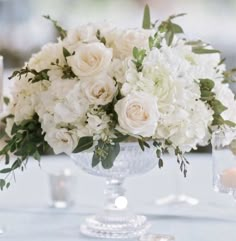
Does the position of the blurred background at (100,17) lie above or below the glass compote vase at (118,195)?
above

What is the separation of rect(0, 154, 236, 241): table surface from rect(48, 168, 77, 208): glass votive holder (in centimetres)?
2

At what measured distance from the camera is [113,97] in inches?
53.4

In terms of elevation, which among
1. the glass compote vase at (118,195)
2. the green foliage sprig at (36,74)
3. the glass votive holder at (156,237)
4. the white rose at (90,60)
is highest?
the white rose at (90,60)

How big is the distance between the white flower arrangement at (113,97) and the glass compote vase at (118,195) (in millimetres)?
64

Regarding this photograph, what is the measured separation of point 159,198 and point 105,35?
0.59m

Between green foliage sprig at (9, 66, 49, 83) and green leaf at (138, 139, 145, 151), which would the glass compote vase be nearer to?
green leaf at (138, 139, 145, 151)

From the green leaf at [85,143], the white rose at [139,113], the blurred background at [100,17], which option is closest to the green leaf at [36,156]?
the green leaf at [85,143]

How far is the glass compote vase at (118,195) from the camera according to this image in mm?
1463

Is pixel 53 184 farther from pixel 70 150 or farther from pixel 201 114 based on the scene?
pixel 201 114

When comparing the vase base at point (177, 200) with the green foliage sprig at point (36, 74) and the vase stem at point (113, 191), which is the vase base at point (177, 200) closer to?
the vase stem at point (113, 191)

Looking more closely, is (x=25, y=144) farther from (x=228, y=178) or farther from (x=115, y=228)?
(x=228, y=178)

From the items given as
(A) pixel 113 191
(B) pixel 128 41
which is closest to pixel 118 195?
(A) pixel 113 191

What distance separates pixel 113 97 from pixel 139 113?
0.22ft

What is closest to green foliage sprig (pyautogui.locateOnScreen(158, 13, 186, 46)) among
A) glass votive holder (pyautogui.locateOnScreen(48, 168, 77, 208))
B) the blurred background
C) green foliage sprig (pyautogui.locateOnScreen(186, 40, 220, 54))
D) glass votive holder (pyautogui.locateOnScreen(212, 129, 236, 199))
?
green foliage sprig (pyautogui.locateOnScreen(186, 40, 220, 54))
